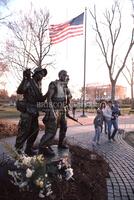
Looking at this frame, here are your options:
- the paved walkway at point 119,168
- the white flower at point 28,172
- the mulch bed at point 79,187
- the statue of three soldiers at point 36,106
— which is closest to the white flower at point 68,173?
the mulch bed at point 79,187

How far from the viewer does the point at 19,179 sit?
6309mm

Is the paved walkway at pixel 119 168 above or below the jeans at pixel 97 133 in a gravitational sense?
below

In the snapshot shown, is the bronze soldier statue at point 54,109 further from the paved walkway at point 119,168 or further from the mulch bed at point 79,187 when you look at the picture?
the paved walkway at point 119,168

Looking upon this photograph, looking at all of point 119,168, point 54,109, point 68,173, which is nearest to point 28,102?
point 54,109

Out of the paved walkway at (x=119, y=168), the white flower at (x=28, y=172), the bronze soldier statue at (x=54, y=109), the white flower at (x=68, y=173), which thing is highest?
the bronze soldier statue at (x=54, y=109)

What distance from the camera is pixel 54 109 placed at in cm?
797

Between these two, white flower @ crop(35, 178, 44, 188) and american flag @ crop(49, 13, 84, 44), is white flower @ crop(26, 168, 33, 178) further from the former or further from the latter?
american flag @ crop(49, 13, 84, 44)

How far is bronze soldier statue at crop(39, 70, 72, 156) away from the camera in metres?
7.88

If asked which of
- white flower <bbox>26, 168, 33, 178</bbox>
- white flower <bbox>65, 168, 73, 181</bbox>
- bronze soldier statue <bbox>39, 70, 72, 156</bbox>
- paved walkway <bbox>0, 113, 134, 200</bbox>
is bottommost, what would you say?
paved walkway <bbox>0, 113, 134, 200</bbox>

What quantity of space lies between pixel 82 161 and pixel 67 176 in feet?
7.34

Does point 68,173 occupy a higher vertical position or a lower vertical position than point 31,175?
lower

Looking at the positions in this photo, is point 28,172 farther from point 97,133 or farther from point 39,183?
point 97,133

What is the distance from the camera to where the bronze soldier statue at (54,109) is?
7.88 m

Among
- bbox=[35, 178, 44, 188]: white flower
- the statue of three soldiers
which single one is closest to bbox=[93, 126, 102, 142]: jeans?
the statue of three soldiers
